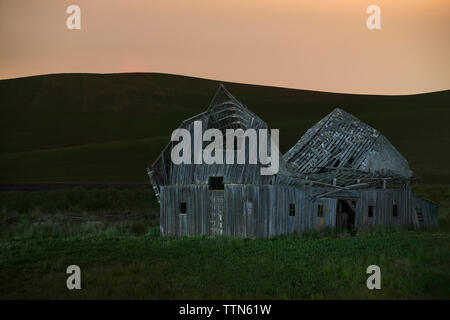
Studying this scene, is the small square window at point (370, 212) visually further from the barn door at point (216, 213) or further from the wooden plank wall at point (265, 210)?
the barn door at point (216, 213)

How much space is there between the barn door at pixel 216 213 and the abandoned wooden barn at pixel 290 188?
1.8 inches

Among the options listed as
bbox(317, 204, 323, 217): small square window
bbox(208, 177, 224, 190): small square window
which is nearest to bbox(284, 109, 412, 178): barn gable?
bbox(317, 204, 323, 217): small square window

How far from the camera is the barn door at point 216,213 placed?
100ft

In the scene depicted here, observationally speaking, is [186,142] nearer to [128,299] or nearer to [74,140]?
[128,299]

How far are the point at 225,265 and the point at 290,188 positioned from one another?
30.3 ft

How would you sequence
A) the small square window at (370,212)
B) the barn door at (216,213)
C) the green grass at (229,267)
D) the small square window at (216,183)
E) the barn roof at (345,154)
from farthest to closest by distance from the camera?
the barn roof at (345,154) < the small square window at (370,212) < the small square window at (216,183) < the barn door at (216,213) < the green grass at (229,267)

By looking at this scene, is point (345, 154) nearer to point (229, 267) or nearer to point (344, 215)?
point (344, 215)

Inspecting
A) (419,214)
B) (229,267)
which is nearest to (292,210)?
(419,214)

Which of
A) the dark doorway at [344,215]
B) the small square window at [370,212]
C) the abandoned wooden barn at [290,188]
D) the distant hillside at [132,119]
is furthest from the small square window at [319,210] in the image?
the distant hillside at [132,119]

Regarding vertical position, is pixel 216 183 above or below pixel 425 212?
above

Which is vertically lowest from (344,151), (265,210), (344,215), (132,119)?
(344,215)

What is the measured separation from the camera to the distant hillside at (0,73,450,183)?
80125 millimetres

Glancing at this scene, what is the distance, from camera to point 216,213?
3070 centimetres
